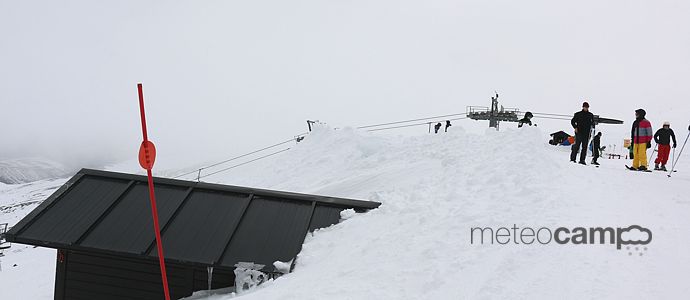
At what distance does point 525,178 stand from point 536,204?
129cm

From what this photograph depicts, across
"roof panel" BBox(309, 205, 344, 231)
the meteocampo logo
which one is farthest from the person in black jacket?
"roof panel" BBox(309, 205, 344, 231)

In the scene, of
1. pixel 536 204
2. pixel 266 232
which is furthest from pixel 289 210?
pixel 536 204

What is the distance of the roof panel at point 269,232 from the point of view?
7.88 meters

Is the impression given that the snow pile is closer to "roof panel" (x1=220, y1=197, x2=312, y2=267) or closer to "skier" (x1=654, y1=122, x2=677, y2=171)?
"roof panel" (x1=220, y1=197, x2=312, y2=267)

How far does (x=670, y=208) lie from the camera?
8.11 meters

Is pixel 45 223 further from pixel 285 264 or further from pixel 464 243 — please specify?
pixel 464 243

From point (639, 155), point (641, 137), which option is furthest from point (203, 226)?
point (639, 155)

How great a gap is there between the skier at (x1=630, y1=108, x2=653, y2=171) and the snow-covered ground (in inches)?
52.2

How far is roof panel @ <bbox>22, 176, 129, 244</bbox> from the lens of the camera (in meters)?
8.30

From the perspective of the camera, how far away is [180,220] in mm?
8633

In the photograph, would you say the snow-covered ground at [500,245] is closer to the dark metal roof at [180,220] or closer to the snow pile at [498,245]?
the snow pile at [498,245]

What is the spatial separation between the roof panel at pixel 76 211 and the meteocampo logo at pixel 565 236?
7.09 metres

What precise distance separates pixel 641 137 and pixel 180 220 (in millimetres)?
13113

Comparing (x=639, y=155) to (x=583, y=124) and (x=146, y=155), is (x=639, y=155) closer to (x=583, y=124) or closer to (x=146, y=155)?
(x=583, y=124)
